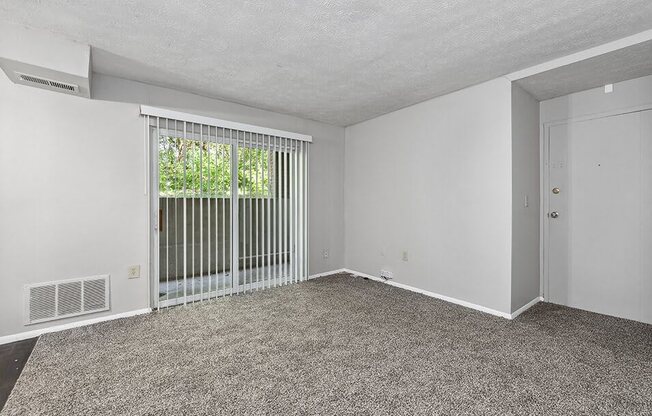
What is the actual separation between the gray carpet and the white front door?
10.6 inches

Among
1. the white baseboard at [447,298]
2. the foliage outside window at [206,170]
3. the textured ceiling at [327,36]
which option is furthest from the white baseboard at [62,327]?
the white baseboard at [447,298]

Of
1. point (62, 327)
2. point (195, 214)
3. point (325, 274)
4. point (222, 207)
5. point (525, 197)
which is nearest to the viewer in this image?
point (62, 327)

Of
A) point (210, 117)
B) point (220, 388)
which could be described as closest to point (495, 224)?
point (220, 388)

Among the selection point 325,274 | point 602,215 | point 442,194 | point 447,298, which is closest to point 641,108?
point 602,215

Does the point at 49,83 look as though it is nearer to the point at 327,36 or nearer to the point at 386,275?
the point at 327,36

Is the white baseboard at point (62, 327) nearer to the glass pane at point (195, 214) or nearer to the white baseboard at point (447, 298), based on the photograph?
the glass pane at point (195, 214)

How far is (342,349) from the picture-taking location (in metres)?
2.30

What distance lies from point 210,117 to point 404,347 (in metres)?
3.10

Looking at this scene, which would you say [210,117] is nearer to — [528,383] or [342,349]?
[342,349]

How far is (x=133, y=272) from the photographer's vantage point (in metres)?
3.01

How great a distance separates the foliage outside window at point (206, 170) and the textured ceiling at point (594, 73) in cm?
299

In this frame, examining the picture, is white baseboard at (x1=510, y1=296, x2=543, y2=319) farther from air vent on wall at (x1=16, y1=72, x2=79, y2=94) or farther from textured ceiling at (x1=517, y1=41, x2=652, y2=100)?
air vent on wall at (x1=16, y1=72, x2=79, y2=94)

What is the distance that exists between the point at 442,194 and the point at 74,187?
12.2 feet

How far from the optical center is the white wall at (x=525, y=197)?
9.72 ft
